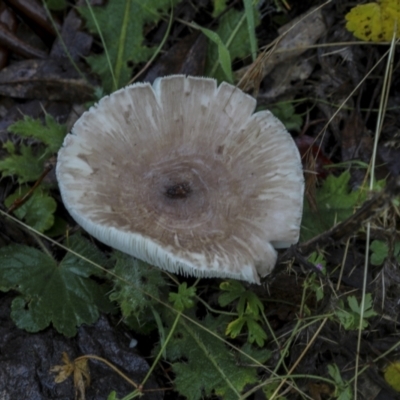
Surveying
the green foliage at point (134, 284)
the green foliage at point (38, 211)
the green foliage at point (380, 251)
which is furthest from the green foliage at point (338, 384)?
the green foliage at point (38, 211)

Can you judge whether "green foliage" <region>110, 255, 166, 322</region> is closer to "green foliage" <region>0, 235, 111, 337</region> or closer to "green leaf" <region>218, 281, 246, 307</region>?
"green foliage" <region>0, 235, 111, 337</region>

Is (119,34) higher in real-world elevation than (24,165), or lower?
higher

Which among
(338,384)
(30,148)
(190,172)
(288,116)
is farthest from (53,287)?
(288,116)

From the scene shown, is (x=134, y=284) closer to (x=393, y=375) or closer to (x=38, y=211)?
(x=38, y=211)

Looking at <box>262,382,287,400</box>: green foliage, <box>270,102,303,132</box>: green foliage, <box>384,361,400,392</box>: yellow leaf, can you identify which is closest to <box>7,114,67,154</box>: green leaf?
<box>270,102,303,132</box>: green foliage

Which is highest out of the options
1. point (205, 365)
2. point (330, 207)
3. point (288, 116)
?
point (288, 116)

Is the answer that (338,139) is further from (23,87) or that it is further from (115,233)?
(23,87)
